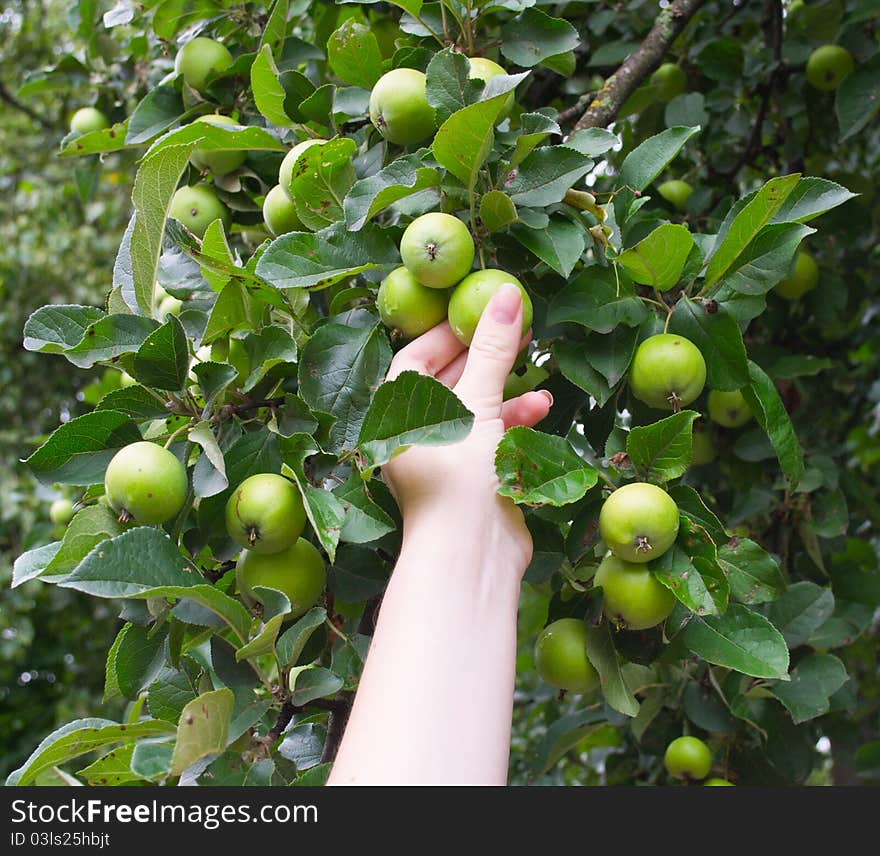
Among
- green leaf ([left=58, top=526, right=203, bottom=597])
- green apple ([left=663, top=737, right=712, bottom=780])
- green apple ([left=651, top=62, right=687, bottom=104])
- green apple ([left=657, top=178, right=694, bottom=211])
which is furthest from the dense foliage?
green apple ([left=651, top=62, right=687, bottom=104])

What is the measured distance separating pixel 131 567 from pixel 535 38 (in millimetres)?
865

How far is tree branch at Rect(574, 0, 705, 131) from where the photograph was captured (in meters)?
1.38

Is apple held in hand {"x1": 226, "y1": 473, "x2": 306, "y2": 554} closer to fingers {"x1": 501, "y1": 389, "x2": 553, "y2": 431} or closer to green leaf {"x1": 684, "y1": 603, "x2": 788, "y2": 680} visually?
fingers {"x1": 501, "y1": 389, "x2": 553, "y2": 431}

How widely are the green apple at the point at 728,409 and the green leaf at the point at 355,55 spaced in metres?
0.87

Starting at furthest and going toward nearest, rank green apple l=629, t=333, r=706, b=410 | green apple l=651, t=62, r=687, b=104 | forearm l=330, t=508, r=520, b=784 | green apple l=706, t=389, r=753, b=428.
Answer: green apple l=651, t=62, r=687, b=104
green apple l=706, t=389, r=753, b=428
green apple l=629, t=333, r=706, b=410
forearm l=330, t=508, r=520, b=784

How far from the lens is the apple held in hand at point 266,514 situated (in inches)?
36.4

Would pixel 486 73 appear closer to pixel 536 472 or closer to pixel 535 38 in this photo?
pixel 535 38

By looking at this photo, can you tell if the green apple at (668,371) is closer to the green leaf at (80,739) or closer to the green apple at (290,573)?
the green apple at (290,573)

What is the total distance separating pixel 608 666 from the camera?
106 cm

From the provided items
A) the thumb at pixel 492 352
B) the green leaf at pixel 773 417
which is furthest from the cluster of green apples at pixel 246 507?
the green leaf at pixel 773 417

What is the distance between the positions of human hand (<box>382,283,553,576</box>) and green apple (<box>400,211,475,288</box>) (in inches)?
2.4

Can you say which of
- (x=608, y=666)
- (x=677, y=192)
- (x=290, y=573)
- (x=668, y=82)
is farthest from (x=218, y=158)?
(x=668, y=82)

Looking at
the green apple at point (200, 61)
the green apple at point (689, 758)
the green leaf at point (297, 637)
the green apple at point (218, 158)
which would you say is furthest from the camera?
the green apple at point (689, 758)

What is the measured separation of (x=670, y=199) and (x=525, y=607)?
1135 mm
